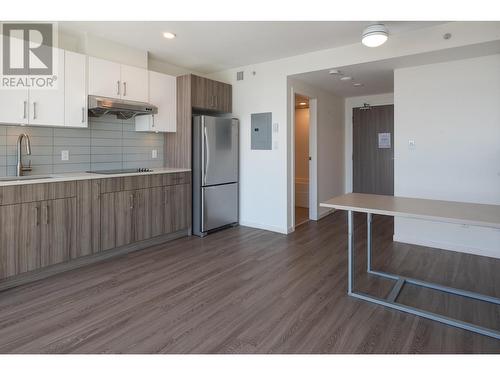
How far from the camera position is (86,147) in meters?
3.67

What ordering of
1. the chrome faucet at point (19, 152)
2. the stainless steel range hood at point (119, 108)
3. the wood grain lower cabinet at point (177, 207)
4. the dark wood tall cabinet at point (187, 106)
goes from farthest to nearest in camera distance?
the dark wood tall cabinet at point (187, 106)
the wood grain lower cabinet at point (177, 207)
the stainless steel range hood at point (119, 108)
the chrome faucet at point (19, 152)

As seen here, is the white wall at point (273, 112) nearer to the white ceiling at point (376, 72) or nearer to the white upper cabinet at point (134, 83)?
the white ceiling at point (376, 72)

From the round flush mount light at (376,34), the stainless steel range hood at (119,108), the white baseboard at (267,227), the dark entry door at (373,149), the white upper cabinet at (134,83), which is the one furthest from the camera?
the dark entry door at (373,149)

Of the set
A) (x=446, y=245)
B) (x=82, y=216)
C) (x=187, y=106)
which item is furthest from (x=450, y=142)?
(x=82, y=216)

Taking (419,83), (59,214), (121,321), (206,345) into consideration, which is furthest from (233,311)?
(419,83)

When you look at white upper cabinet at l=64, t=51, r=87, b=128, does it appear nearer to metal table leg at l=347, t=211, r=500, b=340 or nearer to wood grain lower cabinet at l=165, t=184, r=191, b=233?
wood grain lower cabinet at l=165, t=184, r=191, b=233

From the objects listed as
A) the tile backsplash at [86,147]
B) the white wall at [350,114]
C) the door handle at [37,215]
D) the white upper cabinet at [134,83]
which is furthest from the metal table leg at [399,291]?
the white wall at [350,114]

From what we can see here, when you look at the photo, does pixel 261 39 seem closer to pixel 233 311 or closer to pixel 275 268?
pixel 275 268

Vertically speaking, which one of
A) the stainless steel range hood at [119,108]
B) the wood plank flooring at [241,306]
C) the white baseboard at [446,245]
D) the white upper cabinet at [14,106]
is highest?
the stainless steel range hood at [119,108]

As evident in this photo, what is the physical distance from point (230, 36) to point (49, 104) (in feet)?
6.53

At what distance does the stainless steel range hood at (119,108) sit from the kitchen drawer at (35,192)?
2.90ft

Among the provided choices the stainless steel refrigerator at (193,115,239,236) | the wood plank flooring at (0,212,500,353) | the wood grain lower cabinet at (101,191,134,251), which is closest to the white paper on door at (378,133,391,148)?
the wood plank flooring at (0,212,500,353)

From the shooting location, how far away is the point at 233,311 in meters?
2.29

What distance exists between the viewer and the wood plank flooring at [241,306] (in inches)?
74.4
